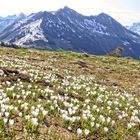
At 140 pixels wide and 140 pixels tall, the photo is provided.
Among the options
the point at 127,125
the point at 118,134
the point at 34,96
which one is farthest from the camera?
the point at 34,96

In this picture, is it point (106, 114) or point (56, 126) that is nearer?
point (56, 126)

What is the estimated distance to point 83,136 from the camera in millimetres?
13703

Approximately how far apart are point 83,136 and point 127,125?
402 cm

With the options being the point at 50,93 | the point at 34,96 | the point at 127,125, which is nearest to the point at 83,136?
the point at 127,125

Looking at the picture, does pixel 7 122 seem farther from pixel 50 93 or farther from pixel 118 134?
pixel 50 93

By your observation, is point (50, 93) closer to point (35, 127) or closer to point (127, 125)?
point (127, 125)

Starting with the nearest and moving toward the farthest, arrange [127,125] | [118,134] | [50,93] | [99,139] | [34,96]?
[99,139] → [118,134] → [127,125] → [34,96] → [50,93]

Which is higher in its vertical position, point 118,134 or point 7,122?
point 7,122

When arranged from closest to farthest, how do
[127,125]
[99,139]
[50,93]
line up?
[99,139], [127,125], [50,93]

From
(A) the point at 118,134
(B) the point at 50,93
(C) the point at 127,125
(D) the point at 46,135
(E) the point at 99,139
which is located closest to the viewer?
(D) the point at 46,135

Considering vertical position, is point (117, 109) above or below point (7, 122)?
below

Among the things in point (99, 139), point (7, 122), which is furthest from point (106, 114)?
point (7, 122)

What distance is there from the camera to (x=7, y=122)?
13.1 m

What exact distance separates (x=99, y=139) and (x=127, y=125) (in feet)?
11.1
